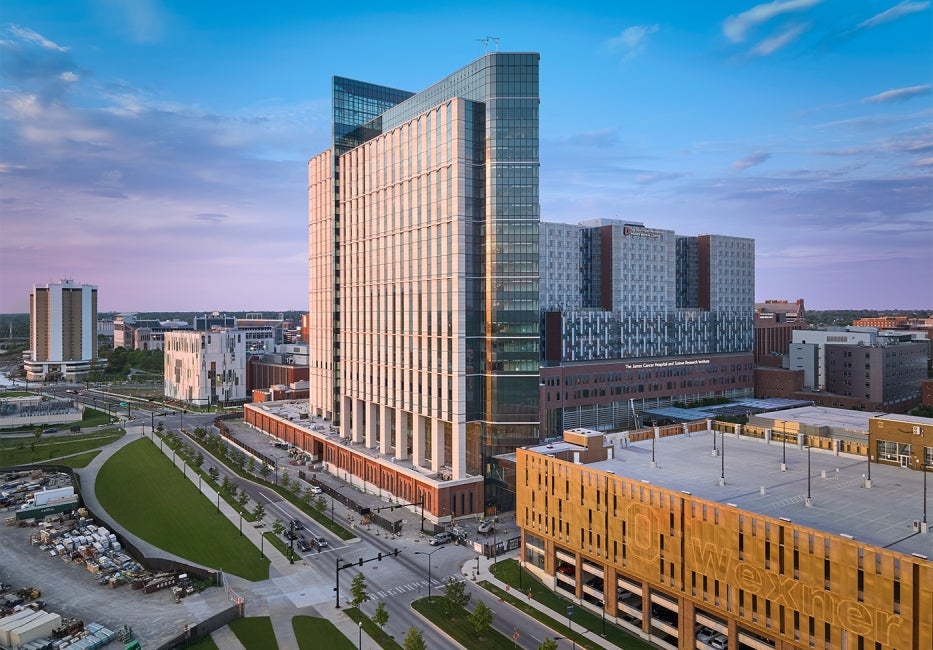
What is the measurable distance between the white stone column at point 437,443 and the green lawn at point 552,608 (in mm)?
29444

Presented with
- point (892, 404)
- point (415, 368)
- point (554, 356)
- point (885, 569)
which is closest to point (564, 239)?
point (554, 356)

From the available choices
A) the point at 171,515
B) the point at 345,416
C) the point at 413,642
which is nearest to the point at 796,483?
the point at 413,642

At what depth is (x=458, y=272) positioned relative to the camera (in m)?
105

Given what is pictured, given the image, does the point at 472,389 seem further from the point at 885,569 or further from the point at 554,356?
the point at 885,569

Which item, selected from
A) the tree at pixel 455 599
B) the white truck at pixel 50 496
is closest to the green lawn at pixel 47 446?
the white truck at pixel 50 496

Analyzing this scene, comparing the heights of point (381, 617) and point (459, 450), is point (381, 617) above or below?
below

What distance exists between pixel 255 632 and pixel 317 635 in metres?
6.43

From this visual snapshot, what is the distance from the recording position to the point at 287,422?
159000mm

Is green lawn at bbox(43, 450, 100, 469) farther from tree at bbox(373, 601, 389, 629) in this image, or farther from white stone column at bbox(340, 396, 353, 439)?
tree at bbox(373, 601, 389, 629)

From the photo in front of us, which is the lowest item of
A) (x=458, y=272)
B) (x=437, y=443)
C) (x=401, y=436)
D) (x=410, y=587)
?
(x=410, y=587)

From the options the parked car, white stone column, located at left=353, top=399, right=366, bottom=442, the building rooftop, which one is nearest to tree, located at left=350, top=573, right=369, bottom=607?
the parked car

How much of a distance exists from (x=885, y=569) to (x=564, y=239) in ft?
472

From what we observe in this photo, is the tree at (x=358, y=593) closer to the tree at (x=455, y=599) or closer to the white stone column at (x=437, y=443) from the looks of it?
the tree at (x=455, y=599)

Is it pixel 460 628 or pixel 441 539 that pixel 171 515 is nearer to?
pixel 441 539
